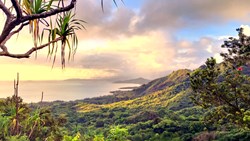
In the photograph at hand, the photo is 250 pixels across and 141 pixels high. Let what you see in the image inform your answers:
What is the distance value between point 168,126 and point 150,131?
8.19ft

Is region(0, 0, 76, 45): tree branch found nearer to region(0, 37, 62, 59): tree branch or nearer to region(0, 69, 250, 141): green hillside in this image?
region(0, 37, 62, 59): tree branch

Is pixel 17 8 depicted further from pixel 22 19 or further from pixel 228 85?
pixel 228 85

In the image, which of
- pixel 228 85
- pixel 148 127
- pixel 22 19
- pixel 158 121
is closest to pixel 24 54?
pixel 22 19

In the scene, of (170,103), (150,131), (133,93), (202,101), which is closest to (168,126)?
(150,131)

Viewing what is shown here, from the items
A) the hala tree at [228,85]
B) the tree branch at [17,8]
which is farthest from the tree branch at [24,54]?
the hala tree at [228,85]

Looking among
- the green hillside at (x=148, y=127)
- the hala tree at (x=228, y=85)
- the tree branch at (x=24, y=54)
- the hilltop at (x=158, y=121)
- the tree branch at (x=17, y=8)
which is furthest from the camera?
the hilltop at (x=158, y=121)

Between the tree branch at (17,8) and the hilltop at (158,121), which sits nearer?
the tree branch at (17,8)

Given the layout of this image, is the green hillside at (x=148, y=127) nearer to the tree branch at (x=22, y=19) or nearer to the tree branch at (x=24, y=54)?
the tree branch at (x=24, y=54)

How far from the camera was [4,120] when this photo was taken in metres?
14.5

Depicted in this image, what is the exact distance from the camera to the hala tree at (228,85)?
9180 millimetres

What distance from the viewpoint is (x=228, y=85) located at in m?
9.45

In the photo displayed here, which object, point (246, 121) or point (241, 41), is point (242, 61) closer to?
point (241, 41)

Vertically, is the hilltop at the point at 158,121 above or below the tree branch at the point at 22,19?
below

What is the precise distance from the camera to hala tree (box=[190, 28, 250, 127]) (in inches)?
361
